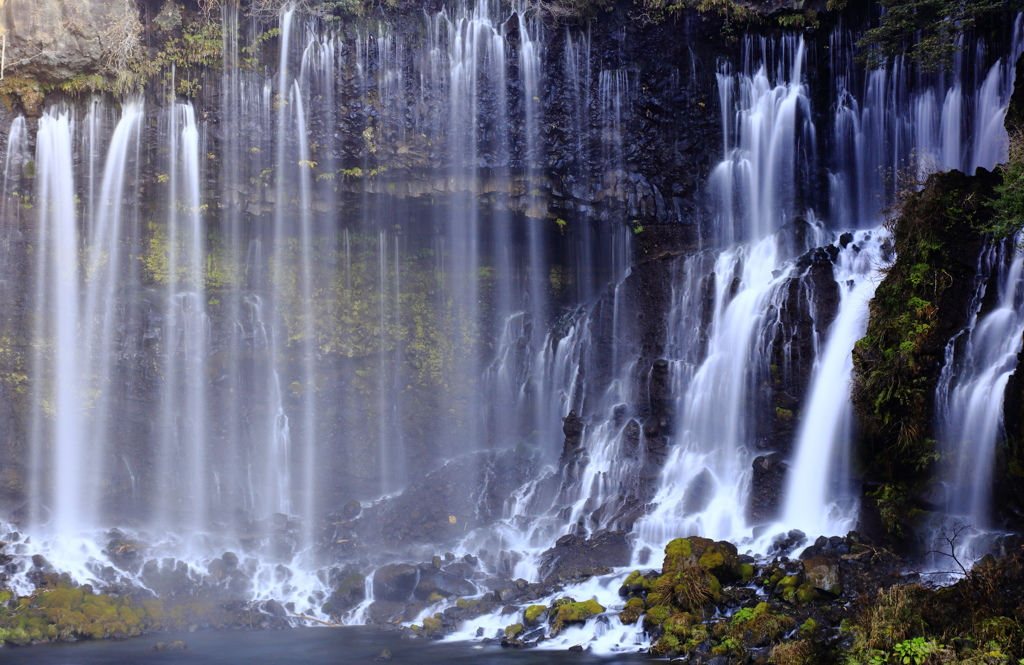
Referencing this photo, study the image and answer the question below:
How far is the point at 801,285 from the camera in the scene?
56.4ft

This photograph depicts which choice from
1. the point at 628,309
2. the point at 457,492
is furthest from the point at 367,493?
the point at 628,309

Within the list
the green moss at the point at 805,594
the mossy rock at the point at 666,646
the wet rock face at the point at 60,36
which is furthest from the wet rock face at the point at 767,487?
the wet rock face at the point at 60,36

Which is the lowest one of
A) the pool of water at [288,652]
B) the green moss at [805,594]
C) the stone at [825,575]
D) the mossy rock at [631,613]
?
the pool of water at [288,652]

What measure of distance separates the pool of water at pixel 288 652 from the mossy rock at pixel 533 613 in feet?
2.56

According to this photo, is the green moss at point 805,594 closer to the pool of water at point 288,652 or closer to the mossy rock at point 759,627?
the mossy rock at point 759,627

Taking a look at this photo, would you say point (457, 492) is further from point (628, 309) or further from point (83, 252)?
point (83, 252)

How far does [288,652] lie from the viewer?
44.4ft

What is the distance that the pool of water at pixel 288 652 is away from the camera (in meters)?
12.2

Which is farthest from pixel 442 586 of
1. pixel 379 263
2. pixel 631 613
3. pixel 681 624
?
pixel 379 263

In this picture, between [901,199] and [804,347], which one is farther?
[804,347]

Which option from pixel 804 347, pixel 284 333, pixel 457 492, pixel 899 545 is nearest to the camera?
pixel 899 545

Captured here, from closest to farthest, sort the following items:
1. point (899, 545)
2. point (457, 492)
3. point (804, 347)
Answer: point (899, 545) → point (804, 347) → point (457, 492)

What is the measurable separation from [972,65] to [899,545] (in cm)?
1181

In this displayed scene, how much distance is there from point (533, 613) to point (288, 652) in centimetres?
418
